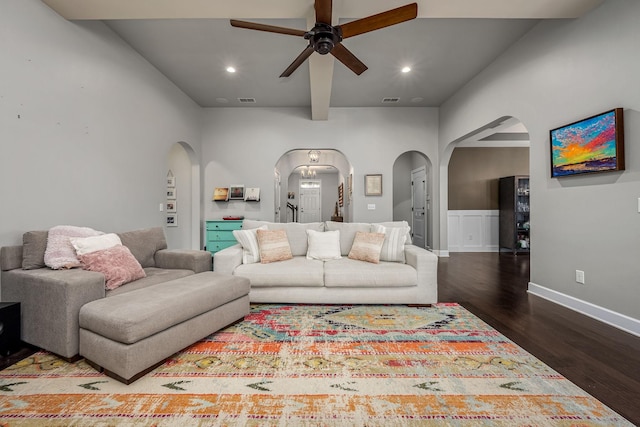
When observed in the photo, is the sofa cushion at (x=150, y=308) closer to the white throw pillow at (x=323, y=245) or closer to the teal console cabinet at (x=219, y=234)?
the white throw pillow at (x=323, y=245)

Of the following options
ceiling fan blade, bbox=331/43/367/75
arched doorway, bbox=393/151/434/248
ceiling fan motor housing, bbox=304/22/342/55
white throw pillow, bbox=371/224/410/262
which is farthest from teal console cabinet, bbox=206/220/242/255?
arched doorway, bbox=393/151/434/248

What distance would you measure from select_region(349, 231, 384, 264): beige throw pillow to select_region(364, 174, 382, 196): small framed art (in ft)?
8.72

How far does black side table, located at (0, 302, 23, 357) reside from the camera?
180 centimetres

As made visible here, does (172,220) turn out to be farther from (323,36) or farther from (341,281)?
(323,36)

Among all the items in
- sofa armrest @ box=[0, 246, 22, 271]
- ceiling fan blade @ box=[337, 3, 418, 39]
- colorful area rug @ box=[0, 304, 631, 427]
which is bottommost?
colorful area rug @ box=[0, 304, 631, 427]

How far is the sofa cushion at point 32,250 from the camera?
2.06 m

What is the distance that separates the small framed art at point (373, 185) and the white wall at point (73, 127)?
3.72 meters

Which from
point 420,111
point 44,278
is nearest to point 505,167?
point 420,111

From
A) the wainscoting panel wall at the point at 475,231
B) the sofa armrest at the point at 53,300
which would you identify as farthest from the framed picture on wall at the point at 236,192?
the wainscoting panel wall at the point at 475,231

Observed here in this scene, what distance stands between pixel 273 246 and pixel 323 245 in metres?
0.57

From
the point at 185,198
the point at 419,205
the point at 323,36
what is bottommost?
the point at 419,205

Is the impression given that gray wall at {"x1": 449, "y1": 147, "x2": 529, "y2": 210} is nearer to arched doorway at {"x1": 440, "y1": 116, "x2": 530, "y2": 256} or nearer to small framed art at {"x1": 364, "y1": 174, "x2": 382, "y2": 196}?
arched doorway at {"x1": 440, "y1": 116, "x2": 530, "y2": 256}

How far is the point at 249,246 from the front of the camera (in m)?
3.08

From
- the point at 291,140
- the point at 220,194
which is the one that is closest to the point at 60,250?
the point at 220,194
